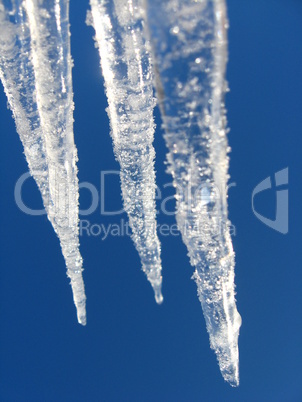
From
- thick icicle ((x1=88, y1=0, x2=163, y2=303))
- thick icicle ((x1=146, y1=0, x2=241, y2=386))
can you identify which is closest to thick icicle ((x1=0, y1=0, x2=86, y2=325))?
thick icicle ((x1=88, y1=0, x2=163, y2=303))

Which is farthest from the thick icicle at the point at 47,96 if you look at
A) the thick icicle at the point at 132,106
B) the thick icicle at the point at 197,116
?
the thick icicle at the point at 197,116

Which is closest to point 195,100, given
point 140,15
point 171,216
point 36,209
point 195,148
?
point 195,148

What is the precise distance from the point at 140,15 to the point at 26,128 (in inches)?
14.4

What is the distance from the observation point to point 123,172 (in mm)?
849

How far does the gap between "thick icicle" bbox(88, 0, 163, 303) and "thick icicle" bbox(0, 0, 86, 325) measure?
0.08m

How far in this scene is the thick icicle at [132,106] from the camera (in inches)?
26.6

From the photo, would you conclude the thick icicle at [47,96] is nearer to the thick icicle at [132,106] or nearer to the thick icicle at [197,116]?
the thick icicle at [132,106]

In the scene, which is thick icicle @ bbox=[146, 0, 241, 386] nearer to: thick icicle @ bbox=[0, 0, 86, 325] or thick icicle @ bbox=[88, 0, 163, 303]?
thick icicle @ bbox=[88, 0, 163, 303]

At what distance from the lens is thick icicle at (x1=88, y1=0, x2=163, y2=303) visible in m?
0.68

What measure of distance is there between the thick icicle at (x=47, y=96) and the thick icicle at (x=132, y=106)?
0.25 feet

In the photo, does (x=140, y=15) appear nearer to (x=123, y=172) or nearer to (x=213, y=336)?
(x=123, y=172)

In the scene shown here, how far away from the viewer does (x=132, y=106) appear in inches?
29.7

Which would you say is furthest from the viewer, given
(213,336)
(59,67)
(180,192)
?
(213,336)

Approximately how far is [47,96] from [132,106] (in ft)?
0.52
